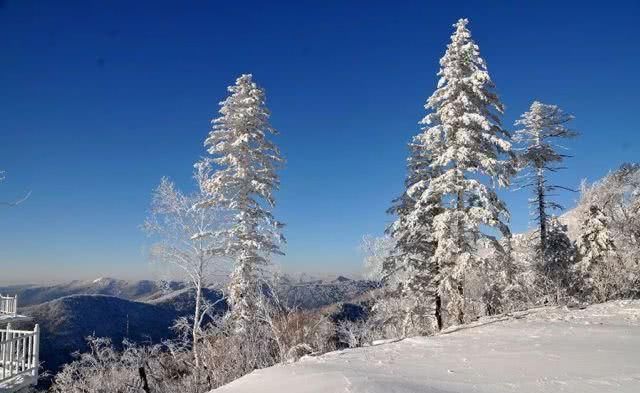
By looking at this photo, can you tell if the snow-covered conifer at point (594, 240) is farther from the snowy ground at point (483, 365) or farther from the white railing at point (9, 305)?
the white railing at point (9, 305)

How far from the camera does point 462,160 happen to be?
17703mm

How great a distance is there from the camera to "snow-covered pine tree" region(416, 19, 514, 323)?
17344 mm

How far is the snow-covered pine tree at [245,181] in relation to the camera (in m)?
19.4

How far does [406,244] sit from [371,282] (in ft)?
32.8

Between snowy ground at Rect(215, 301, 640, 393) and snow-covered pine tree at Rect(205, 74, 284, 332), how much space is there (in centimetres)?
872

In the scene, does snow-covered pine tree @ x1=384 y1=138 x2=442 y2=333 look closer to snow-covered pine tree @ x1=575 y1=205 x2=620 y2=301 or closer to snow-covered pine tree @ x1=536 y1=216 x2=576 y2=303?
snow-covered pine tree @ x1=536 y1=216 x2=576 y2=303

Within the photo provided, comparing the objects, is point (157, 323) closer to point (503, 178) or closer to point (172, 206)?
point (172, 206)

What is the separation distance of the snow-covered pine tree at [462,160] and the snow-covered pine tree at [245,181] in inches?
251

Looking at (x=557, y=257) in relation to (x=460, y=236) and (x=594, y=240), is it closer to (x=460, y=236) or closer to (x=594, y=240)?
(x=594, y=240)

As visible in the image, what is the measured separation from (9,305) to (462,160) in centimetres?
1553

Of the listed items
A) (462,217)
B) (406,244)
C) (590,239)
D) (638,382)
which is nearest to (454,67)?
(462,217)

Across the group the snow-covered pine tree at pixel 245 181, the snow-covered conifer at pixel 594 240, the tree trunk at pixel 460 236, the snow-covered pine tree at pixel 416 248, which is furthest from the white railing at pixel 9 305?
the snow-covered conifer at pixel 594 240

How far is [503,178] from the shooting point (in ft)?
57.8

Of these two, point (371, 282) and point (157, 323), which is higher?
point (371, 282)
